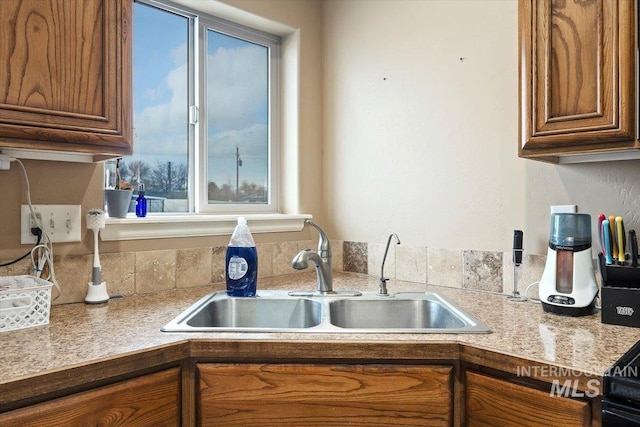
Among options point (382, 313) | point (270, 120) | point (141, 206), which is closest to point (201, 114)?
point (270, 120)

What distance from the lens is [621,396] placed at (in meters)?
0.81

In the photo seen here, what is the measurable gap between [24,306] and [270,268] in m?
1.03

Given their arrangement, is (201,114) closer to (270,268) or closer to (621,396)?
(270,268)

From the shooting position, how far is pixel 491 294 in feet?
5.36

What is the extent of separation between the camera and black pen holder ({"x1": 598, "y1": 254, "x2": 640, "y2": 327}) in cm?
116

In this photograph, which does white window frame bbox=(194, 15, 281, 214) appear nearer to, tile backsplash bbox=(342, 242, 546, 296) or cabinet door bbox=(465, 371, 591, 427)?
tile backsplash bbox=(342, 242, 546, 296)

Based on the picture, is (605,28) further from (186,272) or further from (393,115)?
(186,272)

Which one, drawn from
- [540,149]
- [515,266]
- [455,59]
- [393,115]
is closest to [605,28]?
[540,149]

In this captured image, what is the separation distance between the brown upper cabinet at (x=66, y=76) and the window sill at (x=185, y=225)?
36 centimetres

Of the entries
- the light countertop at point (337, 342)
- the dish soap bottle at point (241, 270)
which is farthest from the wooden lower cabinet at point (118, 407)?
the dish soap bottle at point (241, 270)

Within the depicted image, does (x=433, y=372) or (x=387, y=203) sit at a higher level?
(x=387, y=203)

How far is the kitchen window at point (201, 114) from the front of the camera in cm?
183

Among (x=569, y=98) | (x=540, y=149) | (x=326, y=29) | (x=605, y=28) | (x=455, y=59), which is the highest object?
(x=326, y=29)

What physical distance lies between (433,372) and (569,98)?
0.82 metres
